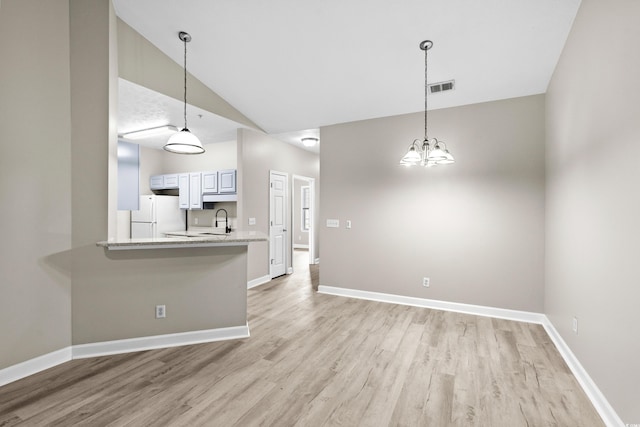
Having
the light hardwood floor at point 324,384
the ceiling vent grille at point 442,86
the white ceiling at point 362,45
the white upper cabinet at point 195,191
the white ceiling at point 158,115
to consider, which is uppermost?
the white ceiling at point 362,45

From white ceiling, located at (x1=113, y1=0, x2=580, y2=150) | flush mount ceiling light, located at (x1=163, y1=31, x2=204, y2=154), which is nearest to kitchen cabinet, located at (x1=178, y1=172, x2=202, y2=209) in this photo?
white ceiling, located at (x1=113, y1=0, x2=580, y2=150)

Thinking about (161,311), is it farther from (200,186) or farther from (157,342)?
(200,186)

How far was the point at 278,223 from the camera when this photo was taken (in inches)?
234

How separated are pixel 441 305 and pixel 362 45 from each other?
352cm

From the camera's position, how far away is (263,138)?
18.0ft

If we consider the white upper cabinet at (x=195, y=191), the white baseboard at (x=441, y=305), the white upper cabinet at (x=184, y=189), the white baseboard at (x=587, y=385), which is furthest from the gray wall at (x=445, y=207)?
the white upper cabinet at (x=184, y=189)

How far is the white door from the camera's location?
18.7 feet

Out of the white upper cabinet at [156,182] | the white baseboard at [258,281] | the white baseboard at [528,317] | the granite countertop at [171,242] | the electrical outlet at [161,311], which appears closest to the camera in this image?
the white baseboard at [528,317]

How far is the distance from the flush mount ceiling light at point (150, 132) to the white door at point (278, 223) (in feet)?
6.33

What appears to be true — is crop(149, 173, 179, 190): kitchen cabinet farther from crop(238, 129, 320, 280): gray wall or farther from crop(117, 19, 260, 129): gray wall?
crop(117, 19, 260, 129): gray wall

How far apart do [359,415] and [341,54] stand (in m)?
3.49

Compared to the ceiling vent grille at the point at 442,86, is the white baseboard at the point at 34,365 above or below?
below

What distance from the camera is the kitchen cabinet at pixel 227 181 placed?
5.24 metres

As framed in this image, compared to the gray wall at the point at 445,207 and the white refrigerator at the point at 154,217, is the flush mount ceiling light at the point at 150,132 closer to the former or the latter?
the white refrigerator at the point at 154,217
